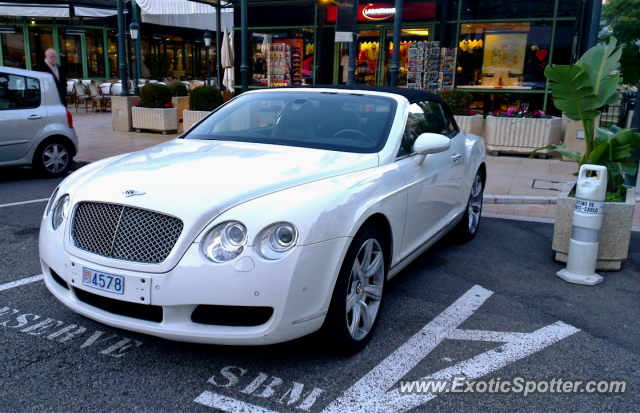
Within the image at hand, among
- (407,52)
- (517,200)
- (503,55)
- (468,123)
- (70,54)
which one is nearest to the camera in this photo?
(517,200)

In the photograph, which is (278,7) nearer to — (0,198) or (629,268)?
(0,198)

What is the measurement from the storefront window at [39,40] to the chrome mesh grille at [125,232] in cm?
2655

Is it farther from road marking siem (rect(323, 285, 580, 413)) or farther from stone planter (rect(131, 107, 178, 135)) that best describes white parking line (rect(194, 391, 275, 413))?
stone planter (rect(131, 107, 178, 135))

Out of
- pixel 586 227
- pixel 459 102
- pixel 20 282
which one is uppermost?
pixel 459 102

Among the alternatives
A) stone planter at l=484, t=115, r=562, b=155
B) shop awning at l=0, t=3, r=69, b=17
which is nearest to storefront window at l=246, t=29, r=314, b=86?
stone planter at l=484, t=115, r=562, b=155

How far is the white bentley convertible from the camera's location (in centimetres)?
281

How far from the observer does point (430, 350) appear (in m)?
3.49

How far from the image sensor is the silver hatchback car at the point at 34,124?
27.3ft

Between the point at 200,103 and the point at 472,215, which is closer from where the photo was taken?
the point at 472,215

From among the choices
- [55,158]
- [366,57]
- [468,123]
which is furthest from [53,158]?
[366,57]

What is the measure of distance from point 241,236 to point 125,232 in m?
0.63

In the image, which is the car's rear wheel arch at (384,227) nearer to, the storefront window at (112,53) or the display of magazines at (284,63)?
the display of magazines at (284,63)

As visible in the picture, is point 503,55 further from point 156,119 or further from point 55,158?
point 55,158

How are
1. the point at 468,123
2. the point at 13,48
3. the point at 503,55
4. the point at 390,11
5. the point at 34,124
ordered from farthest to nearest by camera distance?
the point at 13,48 < the point at 390,11 < the point at 503,55 < the point at 468,123 < the point at 34,124
